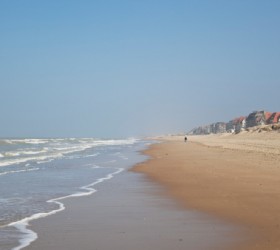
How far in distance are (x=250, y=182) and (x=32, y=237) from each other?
9719mm

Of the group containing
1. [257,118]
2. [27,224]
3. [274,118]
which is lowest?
[27,224]

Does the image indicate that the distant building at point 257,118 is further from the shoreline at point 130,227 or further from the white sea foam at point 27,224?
the shoreline at point 130,227

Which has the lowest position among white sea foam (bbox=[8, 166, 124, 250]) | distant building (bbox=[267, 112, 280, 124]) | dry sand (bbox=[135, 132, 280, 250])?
white sea foam (bbox=[8, 166, 124, 250])

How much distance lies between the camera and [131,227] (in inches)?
340

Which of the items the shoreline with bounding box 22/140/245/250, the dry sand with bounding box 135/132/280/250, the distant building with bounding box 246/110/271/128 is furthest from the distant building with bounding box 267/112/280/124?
the shoreline with bounding box 22/140/245/250

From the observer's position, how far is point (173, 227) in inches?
337

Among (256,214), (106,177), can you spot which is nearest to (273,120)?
(106,177)

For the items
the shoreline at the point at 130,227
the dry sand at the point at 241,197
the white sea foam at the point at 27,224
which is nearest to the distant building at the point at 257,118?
the dry sand at the point at 241,197

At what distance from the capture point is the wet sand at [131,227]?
285 inches

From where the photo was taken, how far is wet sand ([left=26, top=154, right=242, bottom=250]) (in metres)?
7.24

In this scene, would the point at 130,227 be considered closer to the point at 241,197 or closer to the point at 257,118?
the point at 241,197

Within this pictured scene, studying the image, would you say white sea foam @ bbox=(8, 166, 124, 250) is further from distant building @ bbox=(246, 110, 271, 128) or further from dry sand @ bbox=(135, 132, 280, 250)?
distant building @ bbox=(246, 110, 271, 128)

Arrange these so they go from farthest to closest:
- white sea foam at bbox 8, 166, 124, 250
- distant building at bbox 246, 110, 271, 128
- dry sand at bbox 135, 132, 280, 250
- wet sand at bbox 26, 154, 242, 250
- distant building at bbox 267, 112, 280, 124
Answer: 1. distant building at bbox 246, 110, 271, 128
2. distant building at bbox 267, 112, 280, 124
3. dry sand at bbox 135, 132, 280, 250
4. white sea foam at bbox 8, 166, 124, 250
5. wet sand at bbox 26, 154, 242, 250

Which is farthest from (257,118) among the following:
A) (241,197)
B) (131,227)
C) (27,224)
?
(27,224)
